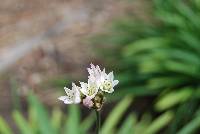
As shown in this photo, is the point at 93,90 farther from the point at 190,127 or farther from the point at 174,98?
the point at 174,98

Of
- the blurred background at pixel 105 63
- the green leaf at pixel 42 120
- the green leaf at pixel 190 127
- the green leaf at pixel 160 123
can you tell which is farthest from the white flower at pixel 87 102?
the green leaf at pixel 160 123

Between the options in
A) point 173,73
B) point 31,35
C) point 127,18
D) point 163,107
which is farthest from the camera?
point 31,35

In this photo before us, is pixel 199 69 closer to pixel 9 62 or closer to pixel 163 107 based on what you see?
pixel 163 107

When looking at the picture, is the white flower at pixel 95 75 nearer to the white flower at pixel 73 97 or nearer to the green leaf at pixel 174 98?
the white flower at pixel 73 97

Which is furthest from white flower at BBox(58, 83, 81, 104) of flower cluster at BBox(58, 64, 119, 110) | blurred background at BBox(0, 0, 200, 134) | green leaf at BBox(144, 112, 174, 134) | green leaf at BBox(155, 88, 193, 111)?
green leaf at BBox(155, 88, 193, 111)

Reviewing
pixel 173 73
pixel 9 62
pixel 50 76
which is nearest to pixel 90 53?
pixel 50 76
